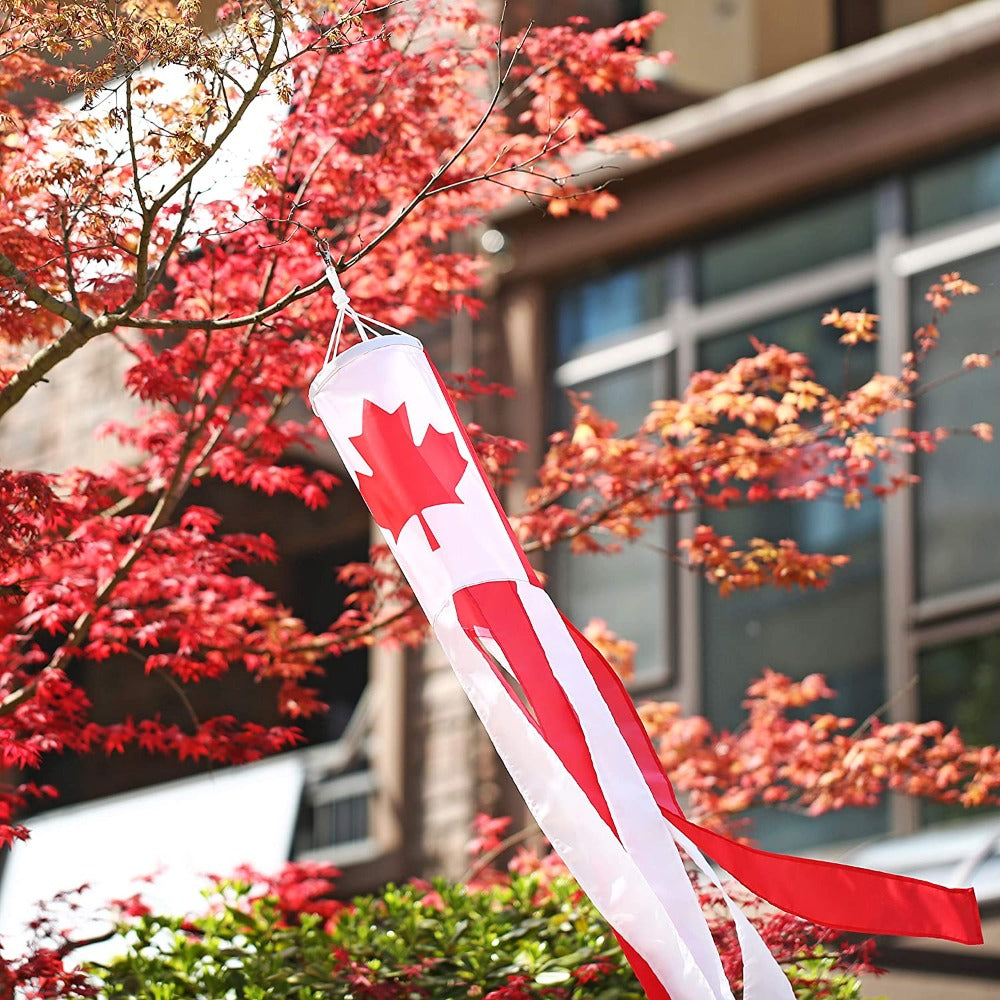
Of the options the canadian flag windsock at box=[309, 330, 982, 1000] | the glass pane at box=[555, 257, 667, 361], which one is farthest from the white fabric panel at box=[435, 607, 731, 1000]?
the glass pane at box=[555, 257, 667, 361]

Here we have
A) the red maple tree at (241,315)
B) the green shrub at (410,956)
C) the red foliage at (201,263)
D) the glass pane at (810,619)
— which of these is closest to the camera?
the red foliage at (201,263)

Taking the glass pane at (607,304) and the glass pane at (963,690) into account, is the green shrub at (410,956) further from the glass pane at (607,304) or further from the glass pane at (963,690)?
the glass pane at (607,304)

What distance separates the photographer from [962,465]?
11.2 meters

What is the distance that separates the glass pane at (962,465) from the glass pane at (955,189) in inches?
15.9

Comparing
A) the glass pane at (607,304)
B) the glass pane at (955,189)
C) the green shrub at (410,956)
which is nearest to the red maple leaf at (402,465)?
the green shrub at (410,956)

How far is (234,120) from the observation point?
20.0 ft

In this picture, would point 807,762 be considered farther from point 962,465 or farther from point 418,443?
point 418,443

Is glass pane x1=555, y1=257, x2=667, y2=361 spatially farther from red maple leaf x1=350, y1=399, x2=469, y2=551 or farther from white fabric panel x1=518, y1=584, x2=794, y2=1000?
white fabric panel x1=518, y1=584, x2=794, y2=1000

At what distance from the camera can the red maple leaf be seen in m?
5.88

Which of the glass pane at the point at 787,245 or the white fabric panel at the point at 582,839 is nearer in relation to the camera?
the white fabric panel at the point at 582,839

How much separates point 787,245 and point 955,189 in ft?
4.29

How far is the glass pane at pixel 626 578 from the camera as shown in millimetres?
12453

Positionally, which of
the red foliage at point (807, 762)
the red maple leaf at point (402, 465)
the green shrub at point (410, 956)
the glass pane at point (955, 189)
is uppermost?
the glass pane at point (955, 189)

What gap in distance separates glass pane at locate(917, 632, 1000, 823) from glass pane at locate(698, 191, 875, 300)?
300cm
